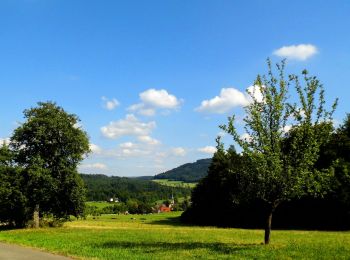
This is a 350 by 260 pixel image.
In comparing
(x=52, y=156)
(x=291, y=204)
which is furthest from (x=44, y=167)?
(x=291, y=204)

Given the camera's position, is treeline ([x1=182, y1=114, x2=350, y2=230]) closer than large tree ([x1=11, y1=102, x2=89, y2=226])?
No

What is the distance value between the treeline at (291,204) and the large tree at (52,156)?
55.8ft

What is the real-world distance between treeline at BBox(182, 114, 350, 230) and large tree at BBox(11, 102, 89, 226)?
17.0 meters

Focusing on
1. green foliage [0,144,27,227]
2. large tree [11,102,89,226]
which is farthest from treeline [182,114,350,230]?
green foliage [0,144,27,227]

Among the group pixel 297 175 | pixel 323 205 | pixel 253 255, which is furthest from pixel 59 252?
pixel 323 205

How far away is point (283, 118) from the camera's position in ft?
88.2

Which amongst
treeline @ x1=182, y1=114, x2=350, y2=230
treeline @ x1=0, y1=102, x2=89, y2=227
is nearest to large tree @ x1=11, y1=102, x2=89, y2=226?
treeline @ x1=0, y1=102, x2=89, y2=227

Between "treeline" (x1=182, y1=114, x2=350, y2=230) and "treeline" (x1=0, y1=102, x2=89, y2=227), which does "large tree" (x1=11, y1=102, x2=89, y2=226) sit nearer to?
"treeline" (x1=0, y1=102, x2=89, y2=227)

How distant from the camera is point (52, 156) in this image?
5144 cm

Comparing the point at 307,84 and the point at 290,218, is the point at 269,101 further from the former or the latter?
the point at 290,218

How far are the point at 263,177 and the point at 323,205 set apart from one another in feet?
126

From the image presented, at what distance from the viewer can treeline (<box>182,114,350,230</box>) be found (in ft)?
183

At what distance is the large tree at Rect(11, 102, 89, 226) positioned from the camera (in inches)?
1967

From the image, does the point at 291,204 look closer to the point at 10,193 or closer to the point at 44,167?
the point at 44,167
